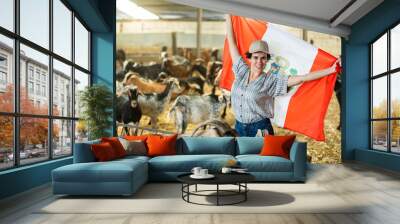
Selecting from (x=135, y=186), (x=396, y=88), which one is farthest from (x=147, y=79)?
(x=396, y=88)

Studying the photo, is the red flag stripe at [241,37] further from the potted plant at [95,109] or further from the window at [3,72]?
the window at [3,72]

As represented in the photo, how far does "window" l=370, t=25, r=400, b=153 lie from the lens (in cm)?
786

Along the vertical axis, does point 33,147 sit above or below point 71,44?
below

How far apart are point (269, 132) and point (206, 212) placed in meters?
5.25

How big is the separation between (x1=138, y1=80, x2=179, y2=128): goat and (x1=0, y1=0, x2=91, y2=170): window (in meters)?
1.78

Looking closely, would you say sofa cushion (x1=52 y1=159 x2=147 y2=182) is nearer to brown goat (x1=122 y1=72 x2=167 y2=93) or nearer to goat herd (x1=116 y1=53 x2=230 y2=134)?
goat herd (x1=116 y1=53 x2=230 y2=134)

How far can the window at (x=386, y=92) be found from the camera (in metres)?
7.86

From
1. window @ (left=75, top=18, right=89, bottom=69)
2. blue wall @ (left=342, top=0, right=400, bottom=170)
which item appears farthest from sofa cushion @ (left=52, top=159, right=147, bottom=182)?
blue wall @ (left=342, top=0, right=400, bottom=170)

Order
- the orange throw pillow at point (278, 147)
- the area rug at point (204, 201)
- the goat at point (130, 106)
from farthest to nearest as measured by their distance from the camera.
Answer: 1. the goat at point (130, 106)
2. the orange throw pillow at point (278, 147)
3. the area rug at point (204, 201)

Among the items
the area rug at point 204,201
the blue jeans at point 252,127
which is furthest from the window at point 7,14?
the blue jeans at point 252,127

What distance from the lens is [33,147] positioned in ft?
18.7

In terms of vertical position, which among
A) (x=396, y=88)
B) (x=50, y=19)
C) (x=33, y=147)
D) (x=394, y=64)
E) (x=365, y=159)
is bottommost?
(x=365, y=159)

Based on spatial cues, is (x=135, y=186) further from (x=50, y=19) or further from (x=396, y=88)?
(x=396, y=88)

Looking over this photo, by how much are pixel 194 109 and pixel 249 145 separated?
2820 mm
